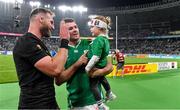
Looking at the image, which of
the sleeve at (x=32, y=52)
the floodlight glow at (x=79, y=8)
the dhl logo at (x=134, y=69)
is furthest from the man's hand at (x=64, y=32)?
the floodlight glow at (x=79, y=8)

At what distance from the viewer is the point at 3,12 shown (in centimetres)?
6894

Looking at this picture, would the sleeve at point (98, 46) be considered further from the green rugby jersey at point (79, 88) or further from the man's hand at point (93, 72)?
the green rugby jersey at point (79, 88)

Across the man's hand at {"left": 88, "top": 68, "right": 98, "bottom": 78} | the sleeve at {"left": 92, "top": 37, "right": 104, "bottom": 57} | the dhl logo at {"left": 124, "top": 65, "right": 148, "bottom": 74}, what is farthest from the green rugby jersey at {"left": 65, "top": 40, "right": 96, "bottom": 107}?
the dhl logo at {"left": 124, "top": 65, "right": 148, "bottom": 74}

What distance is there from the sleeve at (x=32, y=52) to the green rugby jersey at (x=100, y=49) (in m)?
1.66

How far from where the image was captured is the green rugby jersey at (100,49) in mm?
4516

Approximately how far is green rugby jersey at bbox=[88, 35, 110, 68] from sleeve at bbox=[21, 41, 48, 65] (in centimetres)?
166

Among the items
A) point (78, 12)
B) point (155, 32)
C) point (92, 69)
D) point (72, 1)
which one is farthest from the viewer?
point (78, 12)

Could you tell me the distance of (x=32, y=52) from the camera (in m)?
2.87

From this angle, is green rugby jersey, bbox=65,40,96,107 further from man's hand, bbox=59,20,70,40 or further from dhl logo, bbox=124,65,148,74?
dhl logo, bbox=124,65,148,74

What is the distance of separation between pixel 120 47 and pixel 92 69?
219ft

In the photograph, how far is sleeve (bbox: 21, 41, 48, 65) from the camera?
2.87 metres

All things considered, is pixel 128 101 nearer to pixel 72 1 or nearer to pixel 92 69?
pixel 92 69

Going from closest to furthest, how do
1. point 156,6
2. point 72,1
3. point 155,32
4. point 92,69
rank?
point 92,69, point 156,6, point 155,32, point 72,1

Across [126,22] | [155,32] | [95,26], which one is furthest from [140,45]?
[95,26]
